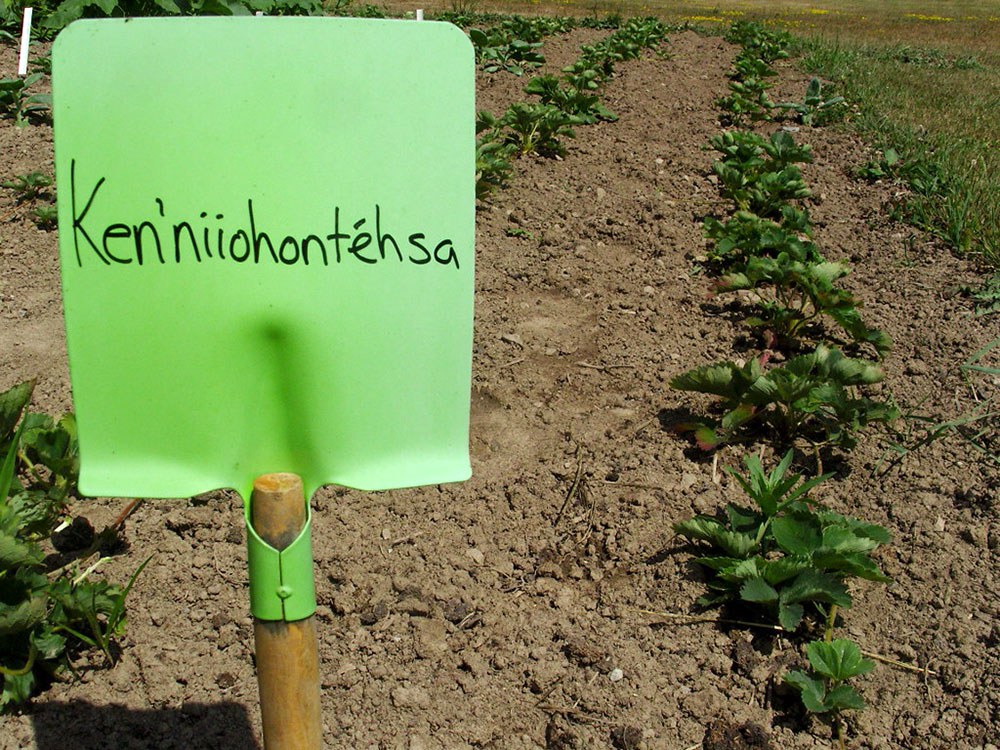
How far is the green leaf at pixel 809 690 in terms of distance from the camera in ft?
5.27

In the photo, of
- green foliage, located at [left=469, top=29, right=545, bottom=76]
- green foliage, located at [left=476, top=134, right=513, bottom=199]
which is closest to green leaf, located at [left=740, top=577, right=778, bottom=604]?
green foliage, located at [left=476, top=134, right=513, bottom=199]

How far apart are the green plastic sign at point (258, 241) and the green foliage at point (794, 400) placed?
4.89ft

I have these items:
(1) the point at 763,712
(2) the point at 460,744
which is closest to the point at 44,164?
(2) the point at 460,744

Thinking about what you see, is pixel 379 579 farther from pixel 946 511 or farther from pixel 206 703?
pixel 946 511

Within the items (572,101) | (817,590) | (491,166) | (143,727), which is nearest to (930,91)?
(572,101)

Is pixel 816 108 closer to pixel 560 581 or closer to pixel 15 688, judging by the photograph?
pixel 560 581

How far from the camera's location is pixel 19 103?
443 cm

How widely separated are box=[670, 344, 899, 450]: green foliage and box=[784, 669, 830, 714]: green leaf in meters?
0.75

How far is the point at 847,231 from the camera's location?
4.01m

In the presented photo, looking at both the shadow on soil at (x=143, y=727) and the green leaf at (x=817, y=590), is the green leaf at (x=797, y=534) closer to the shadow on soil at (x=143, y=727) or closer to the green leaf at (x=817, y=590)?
the green leaf at (x=817, y=590)

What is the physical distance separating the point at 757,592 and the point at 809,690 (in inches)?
8.2

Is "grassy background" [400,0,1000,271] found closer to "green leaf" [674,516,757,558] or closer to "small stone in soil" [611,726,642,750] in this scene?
"green leaf" [674,516,757,558]

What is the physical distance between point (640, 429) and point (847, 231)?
6.67ft

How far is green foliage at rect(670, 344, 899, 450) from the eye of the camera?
91.7 inches
